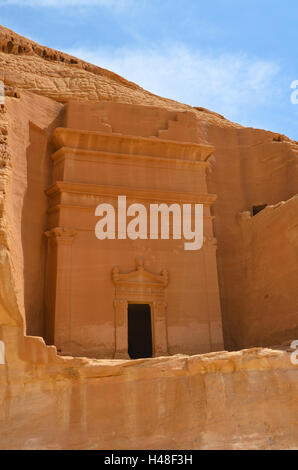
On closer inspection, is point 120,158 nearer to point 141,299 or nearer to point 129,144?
point 129,144

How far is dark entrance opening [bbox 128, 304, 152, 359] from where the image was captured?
1673 centimetres

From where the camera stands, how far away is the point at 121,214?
46.4 feet

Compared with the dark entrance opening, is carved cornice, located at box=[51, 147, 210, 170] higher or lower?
higher

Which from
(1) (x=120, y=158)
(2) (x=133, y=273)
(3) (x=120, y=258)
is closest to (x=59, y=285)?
(3) (x=120, y=258)

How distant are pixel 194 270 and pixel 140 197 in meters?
2.44

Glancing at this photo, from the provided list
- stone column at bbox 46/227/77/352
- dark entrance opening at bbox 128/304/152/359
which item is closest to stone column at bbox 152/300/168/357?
stone column at bbox 46/227/77/352

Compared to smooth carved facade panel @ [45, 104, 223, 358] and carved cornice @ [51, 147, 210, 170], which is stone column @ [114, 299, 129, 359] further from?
carved cornice @ [51, 147, 210, 170]

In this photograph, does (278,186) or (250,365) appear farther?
(278,186)

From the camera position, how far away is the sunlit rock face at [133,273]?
10180 mm

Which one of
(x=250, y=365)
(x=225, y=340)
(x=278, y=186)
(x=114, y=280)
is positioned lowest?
(x=250, y=365)
